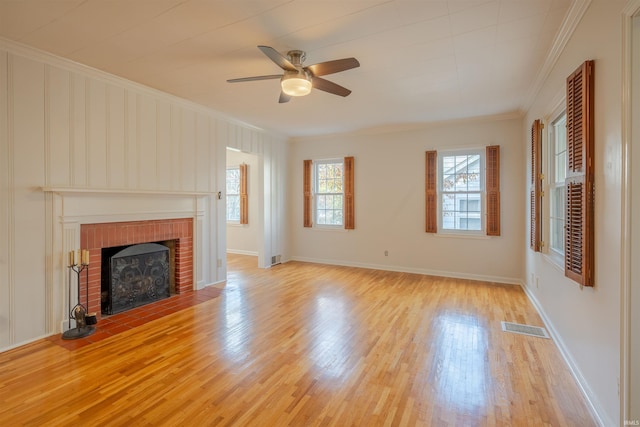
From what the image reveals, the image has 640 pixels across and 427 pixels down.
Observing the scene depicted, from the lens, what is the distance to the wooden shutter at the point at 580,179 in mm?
2018

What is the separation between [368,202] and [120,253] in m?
4.30

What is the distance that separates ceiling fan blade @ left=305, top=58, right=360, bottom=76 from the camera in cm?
253

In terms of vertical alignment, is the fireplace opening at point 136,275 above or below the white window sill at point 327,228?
below

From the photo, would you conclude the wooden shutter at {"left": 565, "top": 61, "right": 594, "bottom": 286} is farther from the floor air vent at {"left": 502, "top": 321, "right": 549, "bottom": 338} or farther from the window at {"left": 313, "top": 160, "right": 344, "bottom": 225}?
the window at {"left": 313, "top": 160, "right": 344, "bottom": 225}

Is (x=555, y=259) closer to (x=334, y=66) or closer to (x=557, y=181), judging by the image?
(x=557, y=181)

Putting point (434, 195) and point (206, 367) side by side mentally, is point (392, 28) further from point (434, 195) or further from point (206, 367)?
point (434, 195)

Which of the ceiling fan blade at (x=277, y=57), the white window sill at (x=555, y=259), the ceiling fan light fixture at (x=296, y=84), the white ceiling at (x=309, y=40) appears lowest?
the white window sill at (x=555, y=259)

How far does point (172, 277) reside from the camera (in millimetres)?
4535

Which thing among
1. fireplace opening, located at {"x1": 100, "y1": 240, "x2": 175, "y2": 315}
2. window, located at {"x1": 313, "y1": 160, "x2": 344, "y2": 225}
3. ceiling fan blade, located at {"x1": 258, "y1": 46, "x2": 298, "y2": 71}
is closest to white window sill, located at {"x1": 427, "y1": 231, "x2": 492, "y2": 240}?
window, located at {"x1": 313, "y1": 160, "x2": 344, "y2": 225}

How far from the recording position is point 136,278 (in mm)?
3945

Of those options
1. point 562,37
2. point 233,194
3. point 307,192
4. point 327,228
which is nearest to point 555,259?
point 562,37

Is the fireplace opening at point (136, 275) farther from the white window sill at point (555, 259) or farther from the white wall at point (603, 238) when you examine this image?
the white window sill at point (555, 259)

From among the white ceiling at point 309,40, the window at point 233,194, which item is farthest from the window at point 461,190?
the window at point 233,194

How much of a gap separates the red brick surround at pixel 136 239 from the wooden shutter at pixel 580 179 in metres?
4.43
